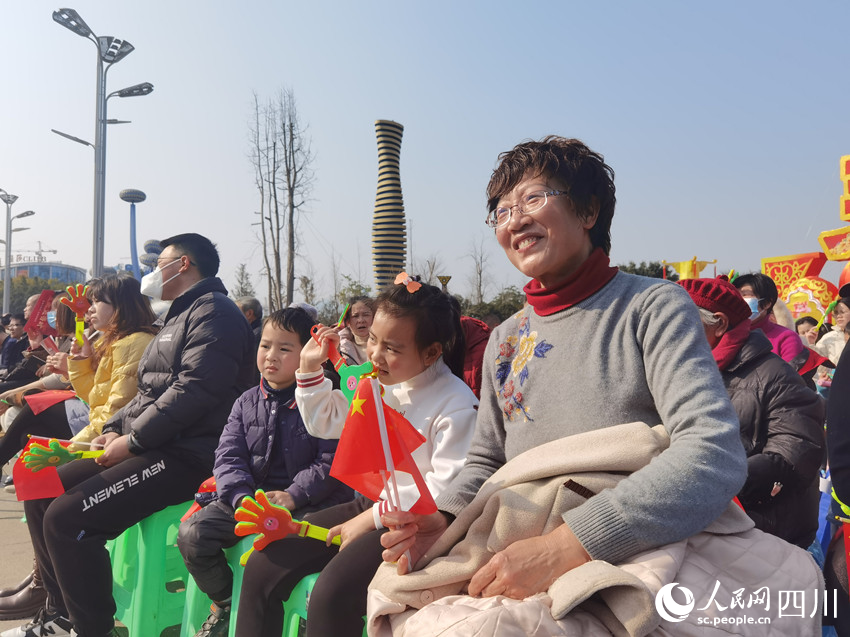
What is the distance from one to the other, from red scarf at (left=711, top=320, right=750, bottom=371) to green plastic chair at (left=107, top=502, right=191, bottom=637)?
2.56m

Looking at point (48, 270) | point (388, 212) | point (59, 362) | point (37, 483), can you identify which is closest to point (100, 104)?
point (388, 212)

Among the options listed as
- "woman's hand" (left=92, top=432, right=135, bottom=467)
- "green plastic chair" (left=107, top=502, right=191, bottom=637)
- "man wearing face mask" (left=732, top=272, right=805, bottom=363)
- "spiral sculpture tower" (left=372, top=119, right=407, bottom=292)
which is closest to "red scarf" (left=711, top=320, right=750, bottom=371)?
"man wearing face mask" (left=732, top=272, right=805, bottom=363)

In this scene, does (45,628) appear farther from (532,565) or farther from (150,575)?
(532,565)

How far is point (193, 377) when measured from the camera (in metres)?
3.21

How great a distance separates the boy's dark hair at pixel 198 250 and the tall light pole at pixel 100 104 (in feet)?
25.8

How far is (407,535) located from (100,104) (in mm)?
11717

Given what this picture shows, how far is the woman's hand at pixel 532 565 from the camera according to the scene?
1.29 meters

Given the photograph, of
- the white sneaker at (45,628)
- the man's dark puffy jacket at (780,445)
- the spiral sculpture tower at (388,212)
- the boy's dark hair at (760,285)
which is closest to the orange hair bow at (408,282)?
the man's dark puffy jacket at (780,445)

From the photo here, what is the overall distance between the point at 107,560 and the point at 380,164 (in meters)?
10.9

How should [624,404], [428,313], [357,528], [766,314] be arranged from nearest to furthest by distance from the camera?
[624,404]
[357,528]
[428,313]
[766,314]

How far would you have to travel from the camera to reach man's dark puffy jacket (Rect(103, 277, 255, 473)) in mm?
3174

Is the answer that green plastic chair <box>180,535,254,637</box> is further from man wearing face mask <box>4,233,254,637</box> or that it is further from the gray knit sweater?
the gray knit sweater

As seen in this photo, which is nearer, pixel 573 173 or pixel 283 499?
pixel 573 173

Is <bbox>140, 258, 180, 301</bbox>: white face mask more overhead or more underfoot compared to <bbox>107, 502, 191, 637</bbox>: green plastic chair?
more overhead
